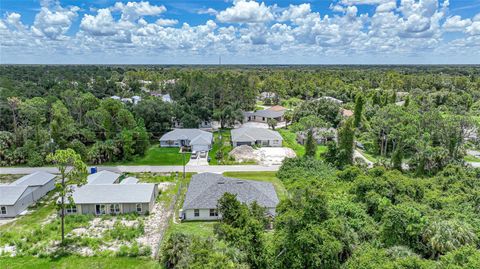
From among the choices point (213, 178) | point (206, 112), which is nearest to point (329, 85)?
point (206, 112)

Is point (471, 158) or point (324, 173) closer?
point (324, 173)

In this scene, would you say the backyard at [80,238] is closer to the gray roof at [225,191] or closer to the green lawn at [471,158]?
the gray roof at [225,191]

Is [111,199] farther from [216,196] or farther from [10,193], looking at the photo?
[216,196]

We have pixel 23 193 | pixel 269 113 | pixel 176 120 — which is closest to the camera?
pixel 23 193

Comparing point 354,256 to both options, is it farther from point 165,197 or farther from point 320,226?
point 165,197

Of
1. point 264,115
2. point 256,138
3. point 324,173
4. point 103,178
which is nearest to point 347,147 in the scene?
point 324,173

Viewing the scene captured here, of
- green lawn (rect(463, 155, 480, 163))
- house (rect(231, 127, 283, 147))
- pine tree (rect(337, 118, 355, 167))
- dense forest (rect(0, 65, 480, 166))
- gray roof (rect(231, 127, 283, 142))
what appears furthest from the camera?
gray roof (rect(231, 127, 283, 142))

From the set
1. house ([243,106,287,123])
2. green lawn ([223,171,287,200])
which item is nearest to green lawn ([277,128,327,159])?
house ([243,106,287,123])

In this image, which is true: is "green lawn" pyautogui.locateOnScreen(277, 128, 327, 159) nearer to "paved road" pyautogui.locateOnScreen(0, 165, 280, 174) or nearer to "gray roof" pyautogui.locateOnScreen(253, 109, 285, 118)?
"paved road" pyautogui.locateOnScreen(0, 165, 280, 174)
